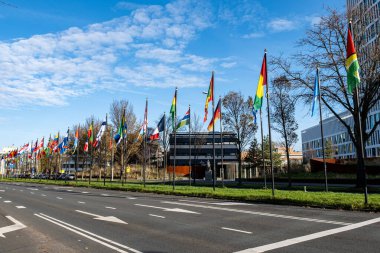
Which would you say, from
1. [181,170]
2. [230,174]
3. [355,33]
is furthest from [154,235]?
[181,170]

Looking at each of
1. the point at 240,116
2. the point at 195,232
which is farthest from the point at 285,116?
the point at 195,232

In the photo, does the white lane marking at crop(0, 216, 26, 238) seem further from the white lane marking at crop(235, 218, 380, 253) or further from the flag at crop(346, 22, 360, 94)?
the flag at crop(346, 22, 360, 94)

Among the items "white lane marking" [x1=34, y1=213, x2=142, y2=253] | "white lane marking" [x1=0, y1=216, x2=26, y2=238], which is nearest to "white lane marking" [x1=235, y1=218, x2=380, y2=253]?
"white lane marking" [x1=34, y1=213, x2=142, y2=253]

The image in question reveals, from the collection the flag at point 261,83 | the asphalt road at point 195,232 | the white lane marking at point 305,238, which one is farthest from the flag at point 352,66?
the white lane marking at point 305,238

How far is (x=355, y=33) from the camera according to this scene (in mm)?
27500

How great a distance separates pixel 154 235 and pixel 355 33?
79.1ft

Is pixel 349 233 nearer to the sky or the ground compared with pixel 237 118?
nearer to the ground

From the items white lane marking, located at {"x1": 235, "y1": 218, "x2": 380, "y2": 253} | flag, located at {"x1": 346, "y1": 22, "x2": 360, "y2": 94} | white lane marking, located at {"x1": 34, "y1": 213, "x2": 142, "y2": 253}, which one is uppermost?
flag, located at {"x1": 346, "y1": 22, "x2": 360, "y2": 94}

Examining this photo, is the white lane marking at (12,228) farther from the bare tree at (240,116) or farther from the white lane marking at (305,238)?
the bare tree at (240,116)

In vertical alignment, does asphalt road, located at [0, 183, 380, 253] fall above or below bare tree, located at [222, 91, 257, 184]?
below

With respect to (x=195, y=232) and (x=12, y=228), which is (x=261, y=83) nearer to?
(x=195, y=232)

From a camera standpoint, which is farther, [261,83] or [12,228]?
[261,83]

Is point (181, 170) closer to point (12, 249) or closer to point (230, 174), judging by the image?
point (230, 174)

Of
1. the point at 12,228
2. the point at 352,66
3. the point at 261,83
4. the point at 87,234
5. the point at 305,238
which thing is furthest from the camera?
the point at 261,83
